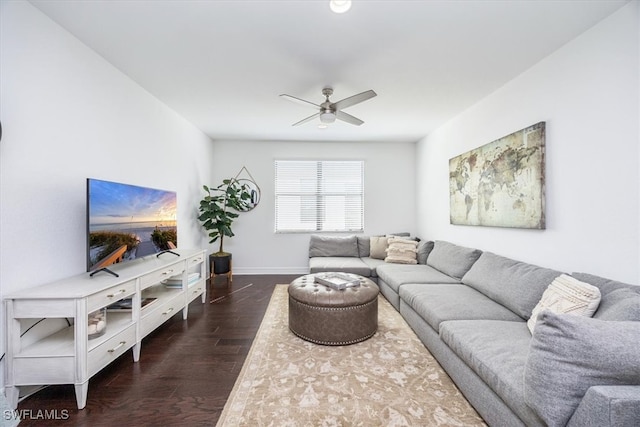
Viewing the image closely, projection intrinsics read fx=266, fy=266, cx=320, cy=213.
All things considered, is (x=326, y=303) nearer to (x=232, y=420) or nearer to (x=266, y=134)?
(x=232, y=420)

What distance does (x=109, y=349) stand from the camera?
1.89 meters

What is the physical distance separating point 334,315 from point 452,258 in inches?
72.8

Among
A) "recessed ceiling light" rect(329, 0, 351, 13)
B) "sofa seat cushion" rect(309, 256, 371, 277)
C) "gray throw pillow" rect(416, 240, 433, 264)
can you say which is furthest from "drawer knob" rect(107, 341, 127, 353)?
"gray throw pillow" rect(416, 240, 433, 264)

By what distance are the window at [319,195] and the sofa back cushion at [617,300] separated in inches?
150

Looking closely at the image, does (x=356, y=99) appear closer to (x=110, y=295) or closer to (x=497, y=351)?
(x=497, y=351)

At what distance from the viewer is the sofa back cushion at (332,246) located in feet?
15.6

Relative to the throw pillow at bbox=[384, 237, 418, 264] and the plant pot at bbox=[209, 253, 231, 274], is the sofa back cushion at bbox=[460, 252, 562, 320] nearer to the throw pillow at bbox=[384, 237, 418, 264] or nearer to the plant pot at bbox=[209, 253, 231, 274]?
the throw pillow at bbox=[384, 237, 418, 264]

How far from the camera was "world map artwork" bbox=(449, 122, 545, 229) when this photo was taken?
2402mm

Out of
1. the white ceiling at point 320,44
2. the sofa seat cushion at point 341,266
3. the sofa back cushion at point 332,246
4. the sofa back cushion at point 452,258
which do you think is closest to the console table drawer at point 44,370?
the white ceiling at point 320,44

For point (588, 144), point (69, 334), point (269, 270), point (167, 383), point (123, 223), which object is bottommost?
point (167, 383)

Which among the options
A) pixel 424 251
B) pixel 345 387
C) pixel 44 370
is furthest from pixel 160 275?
pixel 424 251

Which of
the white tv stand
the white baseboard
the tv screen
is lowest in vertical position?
the white baseboard

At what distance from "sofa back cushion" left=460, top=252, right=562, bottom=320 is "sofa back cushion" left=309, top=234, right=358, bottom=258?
2.15 meters

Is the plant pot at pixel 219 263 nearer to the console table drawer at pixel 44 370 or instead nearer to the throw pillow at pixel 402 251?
the throw pillow at pixel 402 251
